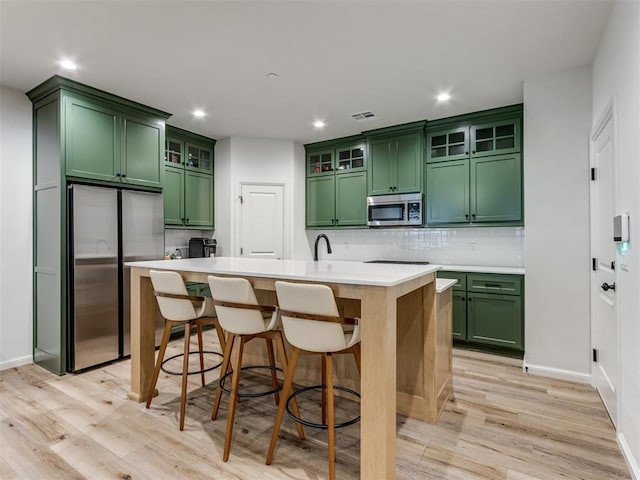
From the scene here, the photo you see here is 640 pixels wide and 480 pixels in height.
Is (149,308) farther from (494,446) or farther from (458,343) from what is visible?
(458,343)

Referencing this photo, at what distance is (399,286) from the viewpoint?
1.76m

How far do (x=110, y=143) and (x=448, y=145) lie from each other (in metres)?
3.80

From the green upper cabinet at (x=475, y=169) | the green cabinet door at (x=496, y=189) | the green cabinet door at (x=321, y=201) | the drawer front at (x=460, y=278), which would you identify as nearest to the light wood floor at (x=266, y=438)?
the drawer front at (x=460, y=278)

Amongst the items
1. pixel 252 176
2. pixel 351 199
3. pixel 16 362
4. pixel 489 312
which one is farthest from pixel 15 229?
pixel 489 312

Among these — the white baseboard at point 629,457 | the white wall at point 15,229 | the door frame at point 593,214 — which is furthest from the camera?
the white wall at point 15,229

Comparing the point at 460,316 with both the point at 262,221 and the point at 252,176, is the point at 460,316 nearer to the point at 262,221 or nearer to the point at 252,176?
the point at 262,221

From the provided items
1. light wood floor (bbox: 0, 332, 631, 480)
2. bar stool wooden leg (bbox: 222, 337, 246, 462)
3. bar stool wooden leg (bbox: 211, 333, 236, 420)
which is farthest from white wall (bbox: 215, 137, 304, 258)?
bar stool wooden leg (bbox: 222, 337, 246, 462)

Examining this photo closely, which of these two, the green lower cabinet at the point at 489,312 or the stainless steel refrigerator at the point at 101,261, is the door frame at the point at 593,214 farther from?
the stainless steel refrigerator at the point at 101,261

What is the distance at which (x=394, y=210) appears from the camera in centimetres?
457

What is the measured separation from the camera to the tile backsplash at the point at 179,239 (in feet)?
15.7

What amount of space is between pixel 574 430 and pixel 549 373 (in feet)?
A: 3.11

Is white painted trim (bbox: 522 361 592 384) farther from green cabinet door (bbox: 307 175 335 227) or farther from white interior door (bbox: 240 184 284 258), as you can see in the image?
white interior door (bbox: 240 184 284 258)

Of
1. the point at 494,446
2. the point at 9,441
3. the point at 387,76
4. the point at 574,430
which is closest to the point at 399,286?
the point at 494,446

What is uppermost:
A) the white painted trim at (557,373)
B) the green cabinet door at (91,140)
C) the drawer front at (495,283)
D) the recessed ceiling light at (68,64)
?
the recessed ceiling light at (68,64)
